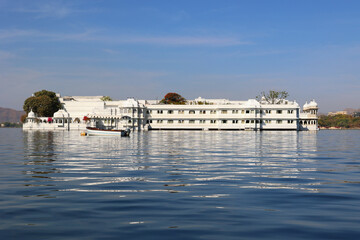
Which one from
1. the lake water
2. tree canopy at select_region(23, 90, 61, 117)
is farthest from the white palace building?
the lake water

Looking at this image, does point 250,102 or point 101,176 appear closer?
point 101,176

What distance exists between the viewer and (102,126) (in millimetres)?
108312

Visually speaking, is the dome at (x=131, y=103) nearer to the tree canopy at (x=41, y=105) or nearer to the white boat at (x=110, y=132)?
the tree canopy at (x=41, y=105)

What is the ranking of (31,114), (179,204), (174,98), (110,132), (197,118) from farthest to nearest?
(174,98)
(31,114)
(197,118)
(110,132)
(179,204)

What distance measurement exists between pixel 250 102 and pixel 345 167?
94885 millimetres

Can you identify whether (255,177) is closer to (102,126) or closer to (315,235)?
(315,235)

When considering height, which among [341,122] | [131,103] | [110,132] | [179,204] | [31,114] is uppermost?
[131,103]

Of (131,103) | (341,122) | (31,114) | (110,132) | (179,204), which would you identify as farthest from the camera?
(341,122)

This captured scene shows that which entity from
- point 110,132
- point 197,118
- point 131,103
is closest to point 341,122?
point 197,118

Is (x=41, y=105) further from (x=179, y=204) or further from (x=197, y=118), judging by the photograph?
(x=179, y=204)

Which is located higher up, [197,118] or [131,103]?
[131,103]

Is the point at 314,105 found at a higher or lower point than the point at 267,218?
higher

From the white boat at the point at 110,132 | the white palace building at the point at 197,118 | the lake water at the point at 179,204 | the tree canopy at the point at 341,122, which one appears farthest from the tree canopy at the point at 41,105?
the tree canopy at the point at 341,122

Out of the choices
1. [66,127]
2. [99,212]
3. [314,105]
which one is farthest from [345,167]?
[314,105]
